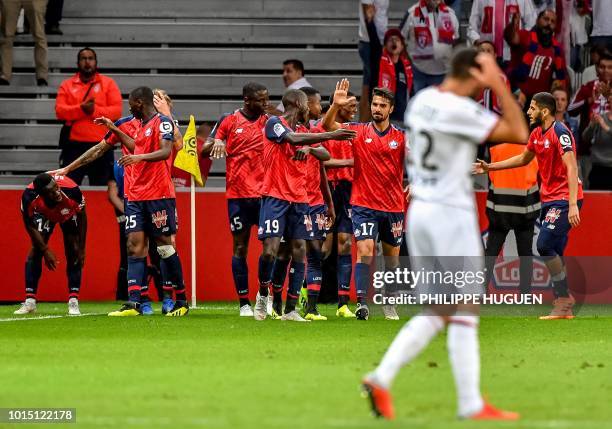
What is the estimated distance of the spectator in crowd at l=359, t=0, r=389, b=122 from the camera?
21031mm

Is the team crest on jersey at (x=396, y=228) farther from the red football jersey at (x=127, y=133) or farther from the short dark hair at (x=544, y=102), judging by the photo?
the red football jersey at (x=127, y=133)

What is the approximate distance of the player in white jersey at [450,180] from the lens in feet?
25.3

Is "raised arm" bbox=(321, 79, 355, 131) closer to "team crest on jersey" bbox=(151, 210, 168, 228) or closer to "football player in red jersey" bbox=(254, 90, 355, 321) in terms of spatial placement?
"football player in red jersey" bbox=(254, 90, 355, 321)

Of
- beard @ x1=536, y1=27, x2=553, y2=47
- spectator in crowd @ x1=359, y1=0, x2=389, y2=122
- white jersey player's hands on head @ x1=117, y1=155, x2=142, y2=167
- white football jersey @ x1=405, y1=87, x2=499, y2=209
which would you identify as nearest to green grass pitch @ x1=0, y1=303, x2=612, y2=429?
white football jersey @ x1=405, y1=87, x2=499, y2=209

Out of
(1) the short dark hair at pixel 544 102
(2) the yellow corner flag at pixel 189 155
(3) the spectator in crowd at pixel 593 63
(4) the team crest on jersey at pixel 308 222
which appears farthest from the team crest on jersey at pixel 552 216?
(3) the spectator in crowd at pixel 593 63

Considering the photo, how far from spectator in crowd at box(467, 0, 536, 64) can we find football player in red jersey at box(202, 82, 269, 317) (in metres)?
6.53

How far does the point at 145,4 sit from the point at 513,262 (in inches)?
383

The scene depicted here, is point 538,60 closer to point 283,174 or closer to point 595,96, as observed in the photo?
point 595,96

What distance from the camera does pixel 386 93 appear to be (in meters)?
14.7

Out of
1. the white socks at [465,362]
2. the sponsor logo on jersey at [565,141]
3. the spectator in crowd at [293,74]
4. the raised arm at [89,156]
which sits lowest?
the white socks at [465,362]

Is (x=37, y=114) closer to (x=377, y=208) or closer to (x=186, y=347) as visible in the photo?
(x=377, y=208)

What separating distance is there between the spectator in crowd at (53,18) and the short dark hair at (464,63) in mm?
16641

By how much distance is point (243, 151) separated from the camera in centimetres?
1584

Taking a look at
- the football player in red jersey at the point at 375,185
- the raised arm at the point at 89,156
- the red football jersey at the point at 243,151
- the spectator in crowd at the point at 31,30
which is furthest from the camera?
the spectator in crowd at the point at 31,30
